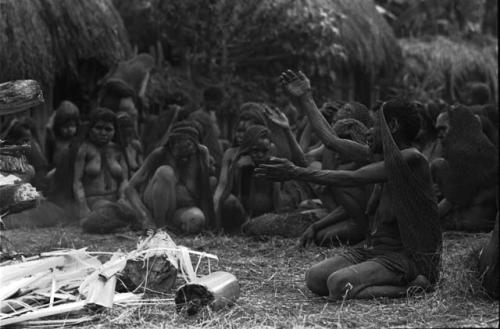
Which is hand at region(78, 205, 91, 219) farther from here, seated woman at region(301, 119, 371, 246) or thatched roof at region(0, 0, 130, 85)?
seated woman at region(301, 119, 371, 246)

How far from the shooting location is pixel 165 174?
8609 millimetres

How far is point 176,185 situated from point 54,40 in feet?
11.0

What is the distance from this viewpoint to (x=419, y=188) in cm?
522

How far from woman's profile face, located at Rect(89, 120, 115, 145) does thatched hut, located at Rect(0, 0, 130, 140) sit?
4.98ft

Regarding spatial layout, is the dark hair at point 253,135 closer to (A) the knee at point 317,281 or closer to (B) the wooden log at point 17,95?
(A) the knee at point 317,281

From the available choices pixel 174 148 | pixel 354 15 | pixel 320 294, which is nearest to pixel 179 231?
pixel 174 148

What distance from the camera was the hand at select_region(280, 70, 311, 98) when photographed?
602 centimetres

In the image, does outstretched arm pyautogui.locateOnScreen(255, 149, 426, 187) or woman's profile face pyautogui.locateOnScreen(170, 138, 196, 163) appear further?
woman's profile face pyautogui.locateOnScreen(170, 138, 196, 163)

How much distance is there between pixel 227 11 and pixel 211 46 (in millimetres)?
629

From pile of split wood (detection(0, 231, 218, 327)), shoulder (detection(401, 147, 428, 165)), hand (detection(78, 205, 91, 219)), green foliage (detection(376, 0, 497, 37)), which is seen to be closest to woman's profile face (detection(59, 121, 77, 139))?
hand (detection(78, 205, 91, 219))

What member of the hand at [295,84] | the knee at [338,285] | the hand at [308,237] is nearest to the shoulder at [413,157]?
the knee at [338,285]

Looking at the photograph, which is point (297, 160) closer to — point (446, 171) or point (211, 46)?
point (446, 171)

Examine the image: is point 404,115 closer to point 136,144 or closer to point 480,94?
point 136,144

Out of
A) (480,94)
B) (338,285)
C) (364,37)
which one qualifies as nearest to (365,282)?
(338,285)
